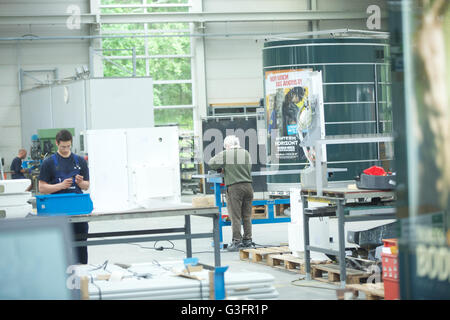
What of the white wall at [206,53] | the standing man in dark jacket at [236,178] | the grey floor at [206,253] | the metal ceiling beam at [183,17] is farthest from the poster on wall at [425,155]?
the metal ceiling beam at [183,17]

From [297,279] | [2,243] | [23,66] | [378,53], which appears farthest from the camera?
[23,66]

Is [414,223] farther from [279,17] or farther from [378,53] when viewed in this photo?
[279,17]

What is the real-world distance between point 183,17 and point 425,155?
62.0 ft

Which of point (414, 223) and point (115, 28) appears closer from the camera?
point (414, 223)

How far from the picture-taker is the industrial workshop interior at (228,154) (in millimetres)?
2951

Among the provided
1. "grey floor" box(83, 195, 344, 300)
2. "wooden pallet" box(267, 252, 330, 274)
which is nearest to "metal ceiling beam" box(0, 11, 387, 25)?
"grey floor" box(83, 195, 344, 300)

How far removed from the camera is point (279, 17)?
71.4 feet

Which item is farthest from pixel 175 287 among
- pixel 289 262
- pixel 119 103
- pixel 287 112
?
pixel 119 103

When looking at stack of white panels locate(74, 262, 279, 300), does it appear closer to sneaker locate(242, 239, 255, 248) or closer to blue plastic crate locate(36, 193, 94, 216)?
blue plastic crate locate(36, 193, 94, 216)

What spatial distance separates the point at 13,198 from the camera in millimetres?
5945

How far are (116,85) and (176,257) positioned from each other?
266 inches

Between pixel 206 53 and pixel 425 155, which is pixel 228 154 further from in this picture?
pixel 206 53
